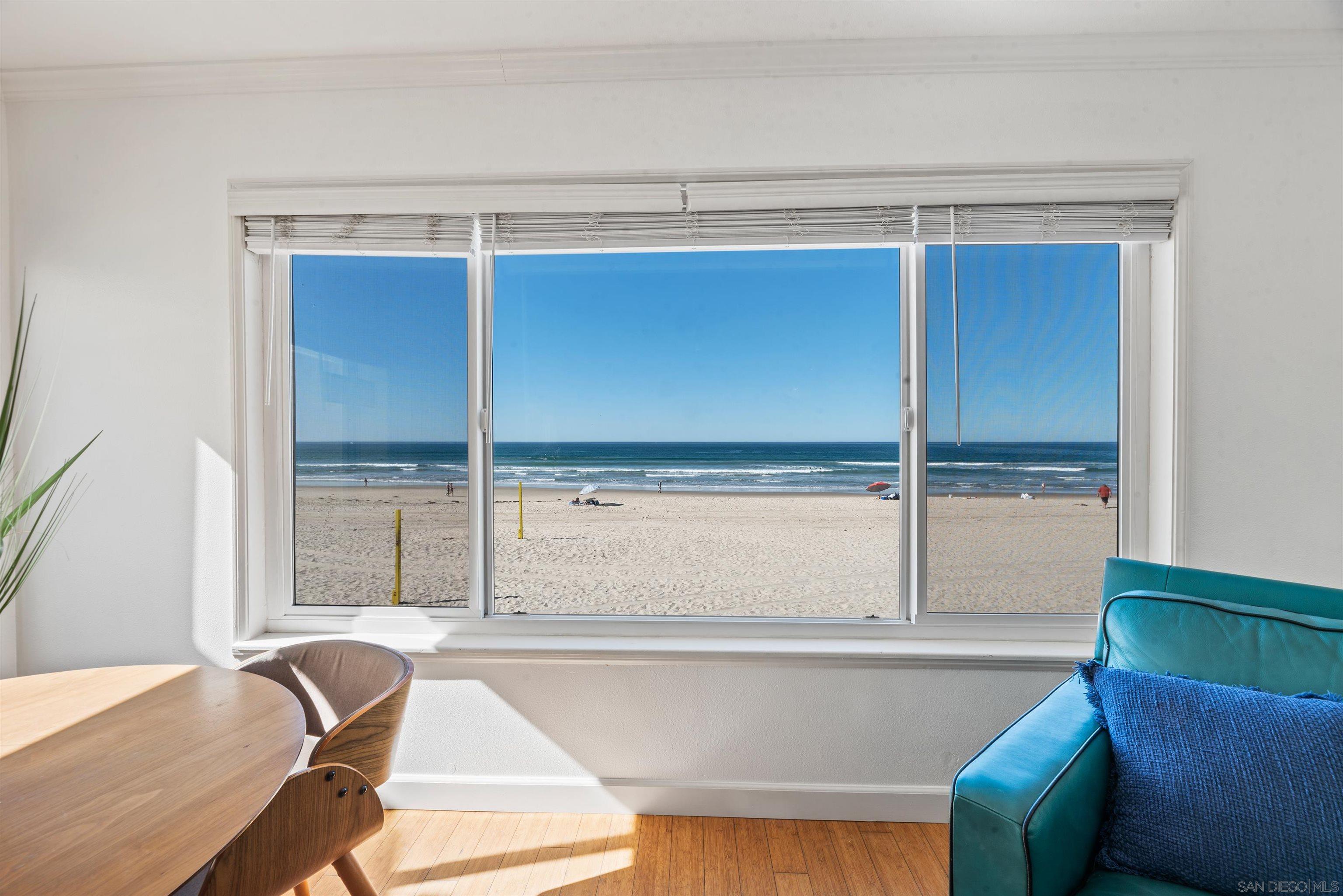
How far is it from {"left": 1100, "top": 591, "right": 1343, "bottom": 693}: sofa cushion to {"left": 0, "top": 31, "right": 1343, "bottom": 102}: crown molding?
1.64 meters

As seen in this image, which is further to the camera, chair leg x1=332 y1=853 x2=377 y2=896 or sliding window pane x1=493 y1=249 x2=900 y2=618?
sliding window pane x1=493 y1=249 x2=900 y2=618

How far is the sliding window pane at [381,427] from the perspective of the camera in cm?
221

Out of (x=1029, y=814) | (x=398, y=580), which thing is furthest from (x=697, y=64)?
(x=1029, y=814)

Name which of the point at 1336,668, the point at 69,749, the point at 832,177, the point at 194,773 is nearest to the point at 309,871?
the point at 194,773

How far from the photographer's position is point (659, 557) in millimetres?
2271

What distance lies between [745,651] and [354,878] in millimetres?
1165

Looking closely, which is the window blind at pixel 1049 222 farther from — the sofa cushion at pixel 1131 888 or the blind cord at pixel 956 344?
the sofa cushion at pixel 1131 888

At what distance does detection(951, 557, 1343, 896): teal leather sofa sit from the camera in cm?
106

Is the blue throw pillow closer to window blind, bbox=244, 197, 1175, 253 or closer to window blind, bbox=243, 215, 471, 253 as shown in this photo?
window blind, bbox=244, 197, 1175, 253

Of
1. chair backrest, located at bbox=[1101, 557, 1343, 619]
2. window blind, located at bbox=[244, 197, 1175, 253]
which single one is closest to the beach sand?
chair backrest, located at bbox=[1101, 557, 1343, 619]

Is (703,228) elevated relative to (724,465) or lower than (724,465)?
elevated

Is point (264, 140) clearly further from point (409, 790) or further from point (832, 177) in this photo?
point (409, 790)

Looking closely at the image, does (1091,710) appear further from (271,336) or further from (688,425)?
(271,336)

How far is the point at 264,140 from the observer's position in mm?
2072
